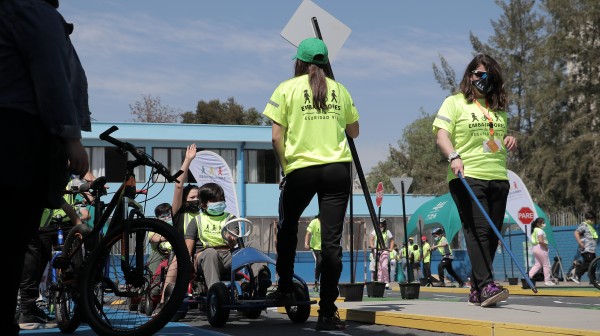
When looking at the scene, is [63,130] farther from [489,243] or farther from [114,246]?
[489,243]

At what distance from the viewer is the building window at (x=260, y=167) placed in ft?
148

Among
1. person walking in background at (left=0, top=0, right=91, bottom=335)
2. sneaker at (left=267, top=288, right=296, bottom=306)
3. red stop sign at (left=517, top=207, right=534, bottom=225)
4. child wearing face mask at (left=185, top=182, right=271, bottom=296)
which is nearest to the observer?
person walking in background at (left=0, top=0, right=91, bottom=335)

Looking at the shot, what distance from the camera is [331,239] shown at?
6.68m

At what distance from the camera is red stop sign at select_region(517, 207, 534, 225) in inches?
925

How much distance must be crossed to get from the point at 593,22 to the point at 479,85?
34.1 m

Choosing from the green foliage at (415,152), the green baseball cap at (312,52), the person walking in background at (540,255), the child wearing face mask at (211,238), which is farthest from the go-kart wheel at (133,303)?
the green foliage at (415,152)

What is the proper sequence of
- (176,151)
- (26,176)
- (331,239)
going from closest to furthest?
(26,176) < (331,239) < (176,151)

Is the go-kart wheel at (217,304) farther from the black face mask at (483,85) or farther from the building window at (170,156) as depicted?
the building window at (170,156)

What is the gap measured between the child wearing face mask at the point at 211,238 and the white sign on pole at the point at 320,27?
190 cm

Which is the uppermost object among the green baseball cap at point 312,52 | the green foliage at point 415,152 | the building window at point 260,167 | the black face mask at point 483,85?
the green foliage at point 415,152

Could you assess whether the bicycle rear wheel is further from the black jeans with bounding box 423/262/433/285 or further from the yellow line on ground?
the black jeans with bounding box 423/262/433/285

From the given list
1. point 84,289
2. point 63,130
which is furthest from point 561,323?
point 63,130

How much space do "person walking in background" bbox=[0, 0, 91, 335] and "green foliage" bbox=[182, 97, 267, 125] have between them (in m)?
68.8

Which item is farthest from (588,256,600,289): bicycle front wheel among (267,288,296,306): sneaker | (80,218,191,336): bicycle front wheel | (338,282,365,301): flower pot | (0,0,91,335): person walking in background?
(0,0,91,335): person walking in background
